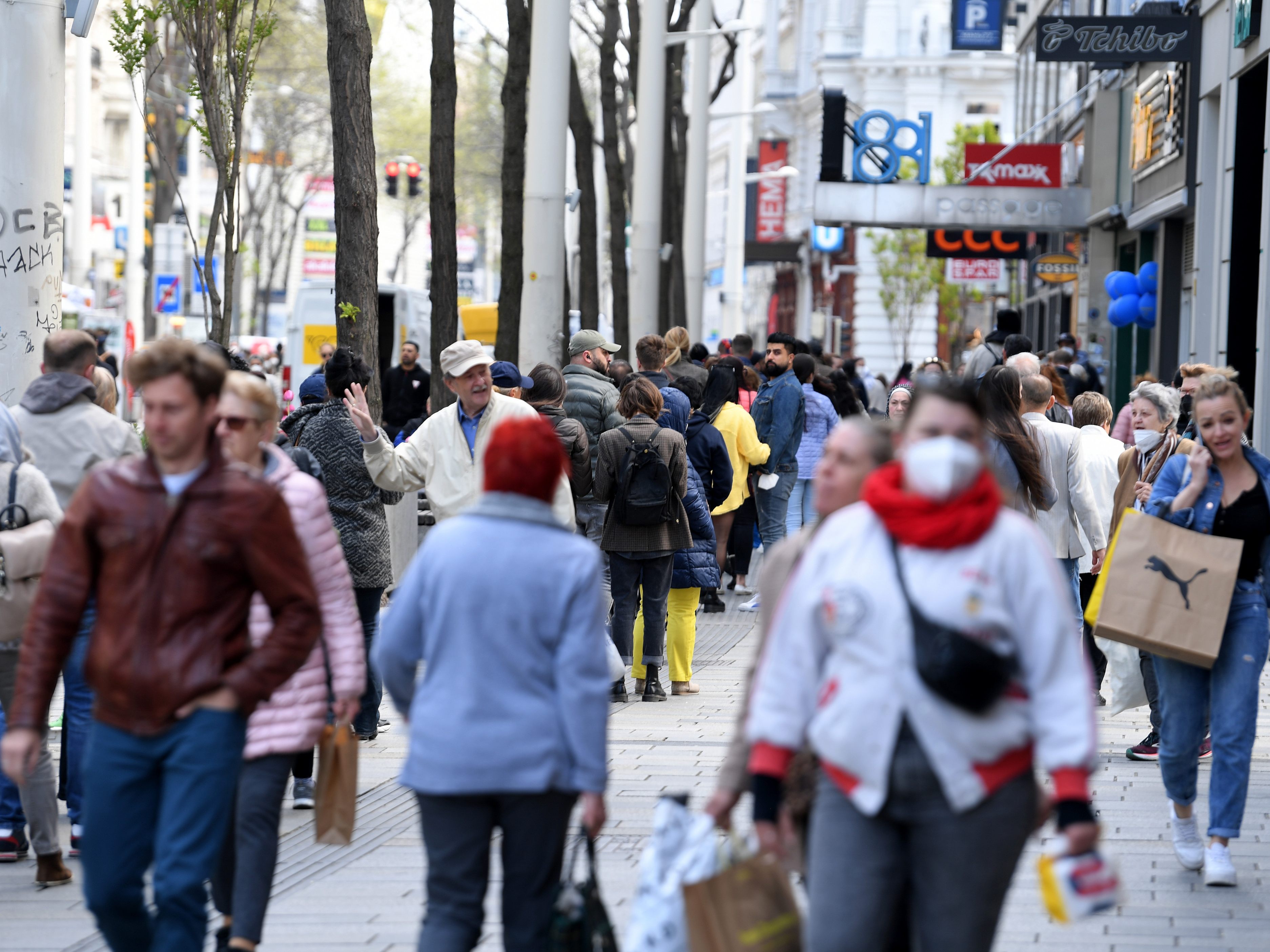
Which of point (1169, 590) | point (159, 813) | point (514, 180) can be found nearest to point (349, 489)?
point (1169, 590)

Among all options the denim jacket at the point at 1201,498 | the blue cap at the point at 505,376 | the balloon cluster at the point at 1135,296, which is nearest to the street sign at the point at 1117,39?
the balloon cluster at the point at 1135,296

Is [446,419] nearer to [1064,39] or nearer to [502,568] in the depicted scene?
[502,568]

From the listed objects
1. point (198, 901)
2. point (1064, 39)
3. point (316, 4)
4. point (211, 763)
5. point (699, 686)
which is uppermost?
point (316, 4)

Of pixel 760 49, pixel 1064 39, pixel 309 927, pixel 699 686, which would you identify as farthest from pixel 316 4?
pixel 760 49

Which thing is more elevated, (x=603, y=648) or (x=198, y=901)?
(x=603, y=648)

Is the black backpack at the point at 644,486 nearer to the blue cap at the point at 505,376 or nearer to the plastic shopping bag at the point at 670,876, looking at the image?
the blue cap at the point at 505,376

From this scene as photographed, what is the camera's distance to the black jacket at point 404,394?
69.3 feet

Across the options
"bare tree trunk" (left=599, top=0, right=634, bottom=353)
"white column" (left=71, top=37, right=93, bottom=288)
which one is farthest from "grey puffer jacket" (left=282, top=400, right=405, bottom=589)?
"white column" (left=71, top=37, right=93, bottom=288)

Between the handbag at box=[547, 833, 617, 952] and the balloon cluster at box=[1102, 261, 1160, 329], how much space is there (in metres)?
21.2

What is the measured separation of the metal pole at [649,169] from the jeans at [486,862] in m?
19.8

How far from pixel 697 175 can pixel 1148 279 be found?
380 inches

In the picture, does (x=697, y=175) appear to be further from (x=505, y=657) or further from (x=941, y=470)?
(x=941, y=470)

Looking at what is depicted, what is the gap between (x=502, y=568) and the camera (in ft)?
14.4

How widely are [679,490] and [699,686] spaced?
4.61 feet
